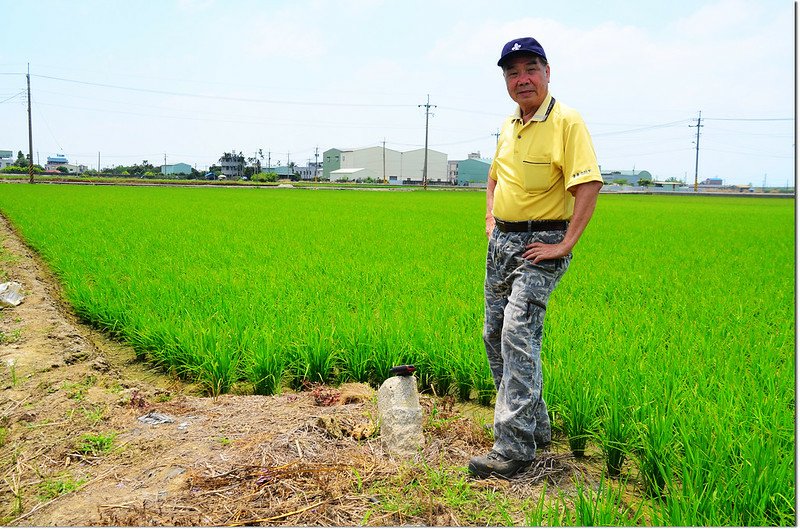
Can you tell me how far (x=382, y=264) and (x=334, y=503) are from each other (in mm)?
5265

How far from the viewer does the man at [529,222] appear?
7.09ft

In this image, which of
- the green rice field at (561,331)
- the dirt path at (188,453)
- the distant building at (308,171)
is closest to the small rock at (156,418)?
the dirt path at (188,453)

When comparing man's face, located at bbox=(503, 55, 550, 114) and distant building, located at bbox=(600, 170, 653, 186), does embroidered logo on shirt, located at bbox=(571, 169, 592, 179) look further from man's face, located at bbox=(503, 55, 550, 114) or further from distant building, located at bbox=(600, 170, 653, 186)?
distant building, located at bbox=(600, 170, 653, 186)

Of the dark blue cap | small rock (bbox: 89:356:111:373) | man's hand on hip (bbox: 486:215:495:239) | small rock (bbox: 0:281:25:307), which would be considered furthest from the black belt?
small rock (bbox: 0:281:25:307)

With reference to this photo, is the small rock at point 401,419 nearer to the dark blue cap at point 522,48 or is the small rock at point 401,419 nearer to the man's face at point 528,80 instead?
the man's face at point 528,80

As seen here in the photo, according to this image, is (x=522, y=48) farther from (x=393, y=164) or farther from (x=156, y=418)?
(x=393, y=164)

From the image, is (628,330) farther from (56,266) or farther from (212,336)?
(56,266)

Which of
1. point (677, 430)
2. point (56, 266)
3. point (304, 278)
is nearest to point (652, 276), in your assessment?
point (304, 278)

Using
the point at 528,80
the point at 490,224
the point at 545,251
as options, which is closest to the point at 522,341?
the point at 545,251

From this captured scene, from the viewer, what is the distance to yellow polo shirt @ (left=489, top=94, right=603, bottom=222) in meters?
2.12

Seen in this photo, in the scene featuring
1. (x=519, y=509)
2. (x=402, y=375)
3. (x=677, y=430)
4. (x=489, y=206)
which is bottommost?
(x=519, y=509)

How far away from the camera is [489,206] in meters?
2.62

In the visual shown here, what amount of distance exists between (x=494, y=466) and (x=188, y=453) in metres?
1.28

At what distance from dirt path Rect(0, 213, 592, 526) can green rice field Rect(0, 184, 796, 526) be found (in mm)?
325
